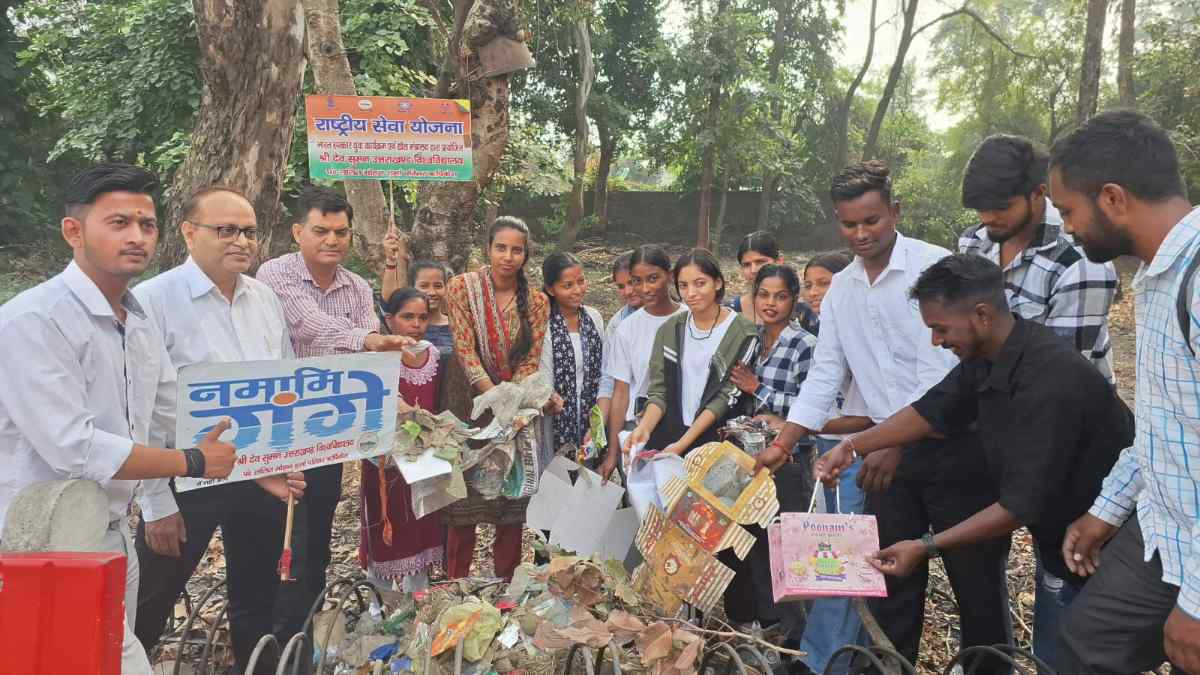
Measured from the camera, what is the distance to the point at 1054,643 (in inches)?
117

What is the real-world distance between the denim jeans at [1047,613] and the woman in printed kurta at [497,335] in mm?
2241

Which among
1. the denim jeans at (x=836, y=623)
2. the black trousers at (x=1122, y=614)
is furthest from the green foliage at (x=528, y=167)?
the black trousers at (x=1122, y=614)

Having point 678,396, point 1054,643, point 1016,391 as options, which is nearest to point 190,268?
point 678,396

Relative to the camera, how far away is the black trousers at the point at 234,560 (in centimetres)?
277

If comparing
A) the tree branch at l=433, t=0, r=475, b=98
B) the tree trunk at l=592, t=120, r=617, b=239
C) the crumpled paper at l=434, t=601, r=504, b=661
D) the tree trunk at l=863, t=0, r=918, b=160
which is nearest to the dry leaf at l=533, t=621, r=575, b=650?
the crumpled paper at l=434, t=601, r=504, b=661

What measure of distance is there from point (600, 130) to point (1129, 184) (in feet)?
54.8

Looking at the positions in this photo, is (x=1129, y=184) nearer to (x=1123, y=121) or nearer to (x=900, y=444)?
(x=1123, y=121)

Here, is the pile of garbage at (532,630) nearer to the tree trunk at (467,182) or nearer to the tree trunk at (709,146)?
the tree trunk at (467,182)

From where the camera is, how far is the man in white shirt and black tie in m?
2.00

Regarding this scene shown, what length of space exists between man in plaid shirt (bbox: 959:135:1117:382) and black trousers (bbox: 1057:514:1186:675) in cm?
91

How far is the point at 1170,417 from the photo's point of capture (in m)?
1.73

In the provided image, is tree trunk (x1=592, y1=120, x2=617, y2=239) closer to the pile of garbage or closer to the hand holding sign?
the pile of garbage

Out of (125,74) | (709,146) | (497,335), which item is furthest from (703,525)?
(709,146)

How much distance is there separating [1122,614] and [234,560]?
9.68ft
